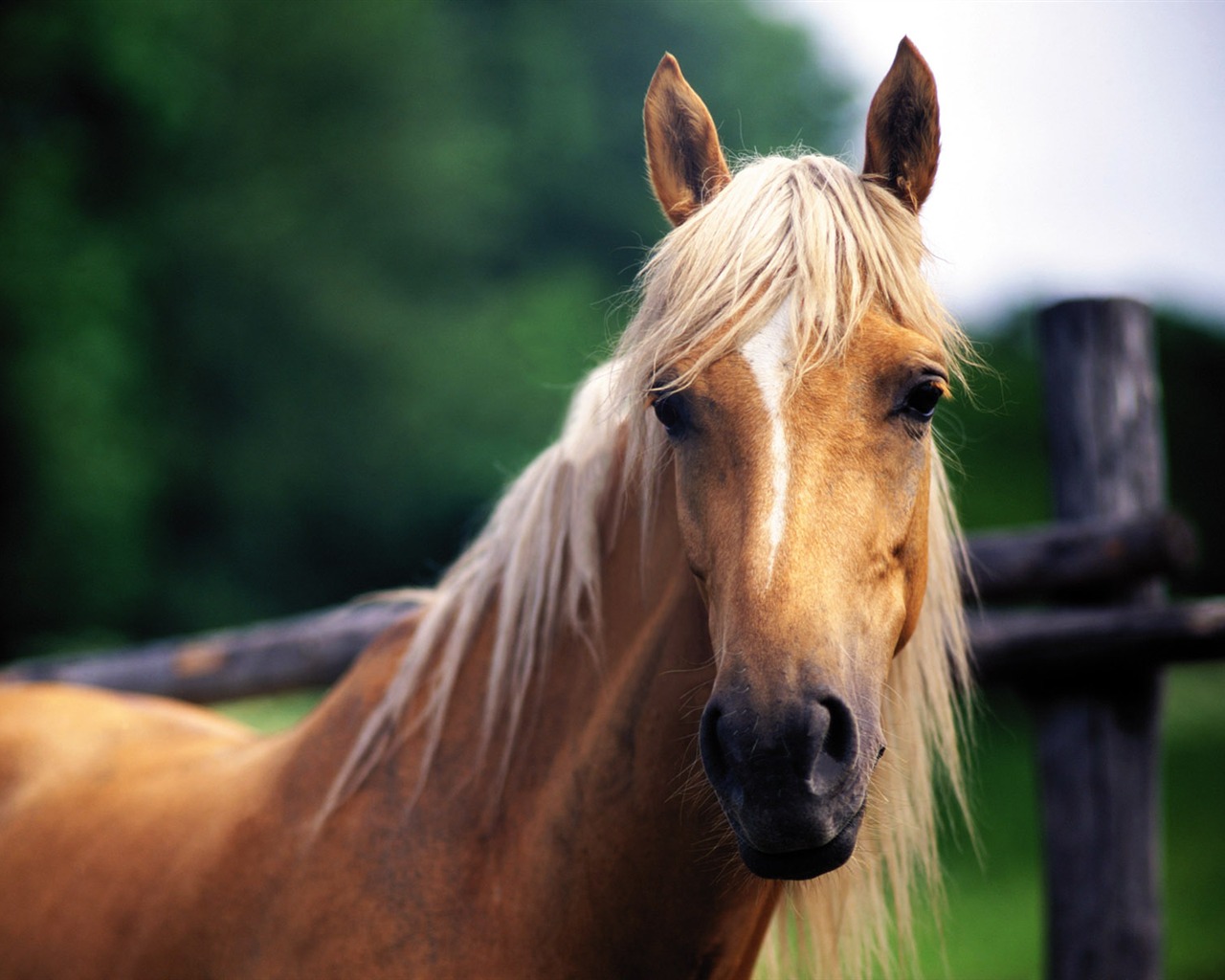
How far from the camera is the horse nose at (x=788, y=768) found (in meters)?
1.16

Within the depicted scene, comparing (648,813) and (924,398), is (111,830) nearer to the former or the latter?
(648,813)

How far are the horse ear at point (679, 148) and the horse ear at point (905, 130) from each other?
10.4 inches

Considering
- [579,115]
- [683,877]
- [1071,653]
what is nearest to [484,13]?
[579,115]

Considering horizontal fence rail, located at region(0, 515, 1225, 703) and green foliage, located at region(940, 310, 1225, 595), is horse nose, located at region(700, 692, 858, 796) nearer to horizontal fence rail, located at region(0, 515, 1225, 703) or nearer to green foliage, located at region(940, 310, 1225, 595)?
horizontal fence rail, located at region(0, 515, 1225, 703)

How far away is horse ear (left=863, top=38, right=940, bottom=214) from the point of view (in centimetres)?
158

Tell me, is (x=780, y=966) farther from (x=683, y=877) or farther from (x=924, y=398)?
(x=924, y=398)

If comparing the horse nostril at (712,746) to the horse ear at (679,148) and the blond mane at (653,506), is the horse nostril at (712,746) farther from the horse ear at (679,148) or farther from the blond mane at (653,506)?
the horse ear at (679,148)

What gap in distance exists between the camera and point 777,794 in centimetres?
117

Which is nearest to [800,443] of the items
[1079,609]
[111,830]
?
[111,830]

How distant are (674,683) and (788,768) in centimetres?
38

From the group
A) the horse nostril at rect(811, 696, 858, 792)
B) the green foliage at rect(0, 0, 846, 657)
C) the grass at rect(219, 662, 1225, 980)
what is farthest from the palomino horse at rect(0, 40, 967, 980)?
the green foliage at rect(0, 0, 846, 657)

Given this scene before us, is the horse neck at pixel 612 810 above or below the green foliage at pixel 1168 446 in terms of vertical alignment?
above

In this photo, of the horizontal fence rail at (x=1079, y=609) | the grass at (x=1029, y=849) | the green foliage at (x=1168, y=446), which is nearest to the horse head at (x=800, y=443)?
the horizontal fence rail at (x=1079, y=609)

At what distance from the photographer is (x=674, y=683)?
1515mm
